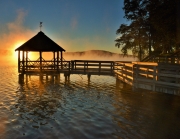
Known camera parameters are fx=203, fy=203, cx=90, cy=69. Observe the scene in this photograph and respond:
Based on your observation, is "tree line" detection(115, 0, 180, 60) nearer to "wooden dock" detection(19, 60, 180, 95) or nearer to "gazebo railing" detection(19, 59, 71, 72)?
"wooden dock" detection(19, 60, 180, 95)

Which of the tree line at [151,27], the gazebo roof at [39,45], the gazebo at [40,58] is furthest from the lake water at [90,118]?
the gazebo roof at [39,45]

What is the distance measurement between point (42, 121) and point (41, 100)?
4.37 metres

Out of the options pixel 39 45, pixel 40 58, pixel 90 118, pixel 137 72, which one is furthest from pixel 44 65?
pixel 90 118

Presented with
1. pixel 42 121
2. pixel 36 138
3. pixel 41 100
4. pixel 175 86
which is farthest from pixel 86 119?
pixel 175 86

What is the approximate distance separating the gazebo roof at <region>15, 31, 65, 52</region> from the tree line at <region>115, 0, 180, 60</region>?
40.0 feet

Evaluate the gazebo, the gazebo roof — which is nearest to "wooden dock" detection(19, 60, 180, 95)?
the gazebo

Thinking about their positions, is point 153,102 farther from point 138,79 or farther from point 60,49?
point 60,49

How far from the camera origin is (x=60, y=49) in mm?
26266

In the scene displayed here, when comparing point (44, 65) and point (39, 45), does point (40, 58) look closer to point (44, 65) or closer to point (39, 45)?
point (44, 65)

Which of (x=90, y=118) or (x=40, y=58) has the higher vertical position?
(x=40, y=58)

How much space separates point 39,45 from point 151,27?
17630 millimetres

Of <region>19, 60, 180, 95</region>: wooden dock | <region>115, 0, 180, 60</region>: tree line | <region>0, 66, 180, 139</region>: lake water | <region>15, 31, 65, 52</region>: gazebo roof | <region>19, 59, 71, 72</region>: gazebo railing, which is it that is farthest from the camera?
<region>15, 31, 65, 52</region>: gazebo roof

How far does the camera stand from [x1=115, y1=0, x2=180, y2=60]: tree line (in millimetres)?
17812

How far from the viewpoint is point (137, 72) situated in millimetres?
14609
